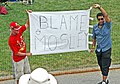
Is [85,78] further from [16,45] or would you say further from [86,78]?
[16,45]

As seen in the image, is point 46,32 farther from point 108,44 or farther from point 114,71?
point 114,71

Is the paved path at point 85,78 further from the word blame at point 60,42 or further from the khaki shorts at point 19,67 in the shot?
the khaki shorts at point 19,67

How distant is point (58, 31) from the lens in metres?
8.06

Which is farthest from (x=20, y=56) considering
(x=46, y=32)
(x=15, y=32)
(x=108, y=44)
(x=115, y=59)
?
(x=115, y=59)

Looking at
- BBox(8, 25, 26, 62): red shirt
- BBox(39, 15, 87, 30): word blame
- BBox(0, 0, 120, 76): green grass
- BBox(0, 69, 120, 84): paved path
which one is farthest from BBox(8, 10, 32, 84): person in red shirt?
BBox(0, 0, 120, 76): green grass

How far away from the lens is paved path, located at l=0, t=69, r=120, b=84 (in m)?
8.04

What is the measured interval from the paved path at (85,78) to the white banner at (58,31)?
25.7 inches

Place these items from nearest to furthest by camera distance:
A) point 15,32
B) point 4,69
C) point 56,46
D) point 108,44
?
point 15,32, point 108,44, point 56,46, point 4,69

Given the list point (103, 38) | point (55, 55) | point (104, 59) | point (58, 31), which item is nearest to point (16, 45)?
point (58, 31)

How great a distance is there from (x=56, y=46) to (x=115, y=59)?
7.25 feet

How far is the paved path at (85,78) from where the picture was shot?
8038 mm

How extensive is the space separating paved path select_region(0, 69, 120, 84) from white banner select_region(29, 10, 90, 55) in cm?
65

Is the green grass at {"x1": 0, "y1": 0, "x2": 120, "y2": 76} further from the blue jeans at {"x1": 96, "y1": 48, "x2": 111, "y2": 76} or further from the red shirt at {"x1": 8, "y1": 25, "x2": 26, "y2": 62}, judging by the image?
the red shirt at {"x1": 8, "y1": 25, "x2": 26, "y2": 62}

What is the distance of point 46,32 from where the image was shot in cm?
794
